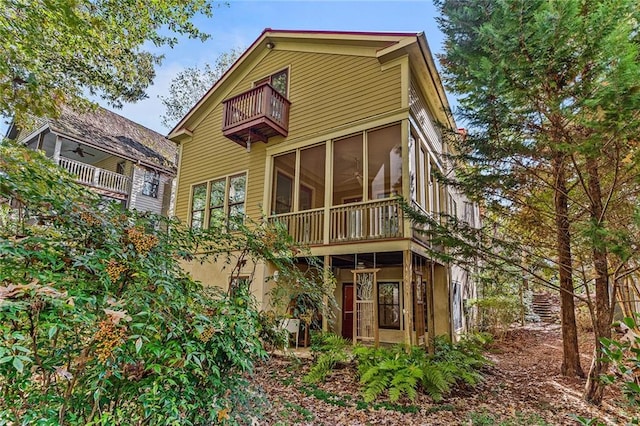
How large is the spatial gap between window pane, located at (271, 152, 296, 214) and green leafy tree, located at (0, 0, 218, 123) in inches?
155

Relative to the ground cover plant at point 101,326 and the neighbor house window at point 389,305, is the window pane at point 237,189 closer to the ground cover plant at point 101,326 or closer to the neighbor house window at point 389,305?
the neighbor house window at point 389,305

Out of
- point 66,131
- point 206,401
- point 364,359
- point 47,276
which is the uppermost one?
point 66,131

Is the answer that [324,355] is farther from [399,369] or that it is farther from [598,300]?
[598,300]

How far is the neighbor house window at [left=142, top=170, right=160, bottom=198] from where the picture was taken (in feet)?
60.0

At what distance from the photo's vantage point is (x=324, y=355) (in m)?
6.37

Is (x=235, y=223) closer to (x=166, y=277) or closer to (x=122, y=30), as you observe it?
(x=166, y=277)

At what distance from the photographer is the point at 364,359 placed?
5.98 m

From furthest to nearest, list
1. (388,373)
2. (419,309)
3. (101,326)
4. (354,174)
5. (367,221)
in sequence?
1. (354,174)
2. (419,309)
3. (367,221)
4. (388,373)
5. (101,326)

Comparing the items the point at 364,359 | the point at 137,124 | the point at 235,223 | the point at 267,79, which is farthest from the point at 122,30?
the point at 137,124

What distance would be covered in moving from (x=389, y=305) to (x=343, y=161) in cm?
474

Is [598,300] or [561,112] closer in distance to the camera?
[561,112]

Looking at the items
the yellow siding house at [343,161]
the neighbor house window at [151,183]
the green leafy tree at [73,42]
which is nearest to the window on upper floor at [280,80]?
the yellow siding house at [343,161]

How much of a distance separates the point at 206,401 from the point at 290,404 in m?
3.01

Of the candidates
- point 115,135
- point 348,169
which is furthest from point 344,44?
point 115,135
